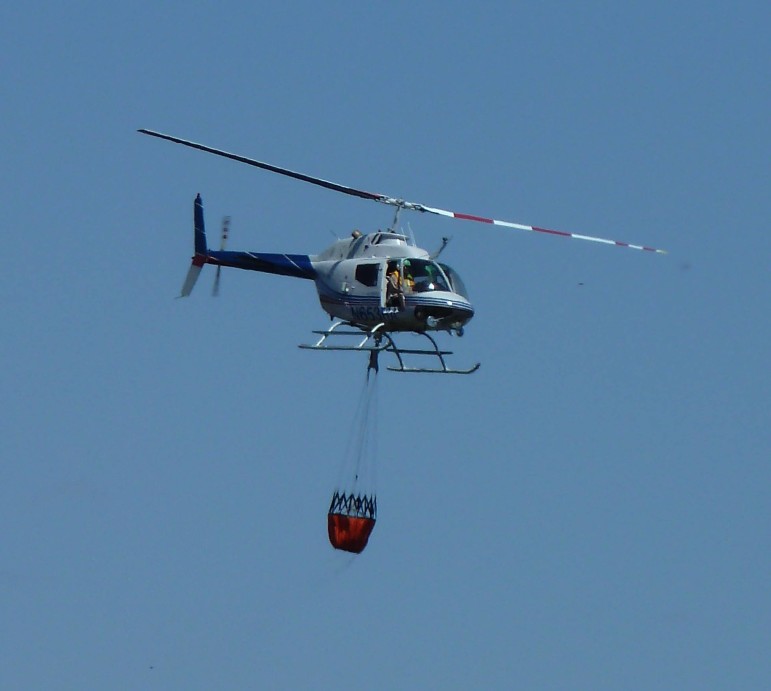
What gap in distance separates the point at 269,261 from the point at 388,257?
3.55m

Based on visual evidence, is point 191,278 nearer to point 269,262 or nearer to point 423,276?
point 269,262

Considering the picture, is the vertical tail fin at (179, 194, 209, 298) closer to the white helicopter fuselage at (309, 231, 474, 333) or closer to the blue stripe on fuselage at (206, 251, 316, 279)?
the blue stripe on fuselage at (206, 251, 316, 279)

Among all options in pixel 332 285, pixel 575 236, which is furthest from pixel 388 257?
pixel 575 236

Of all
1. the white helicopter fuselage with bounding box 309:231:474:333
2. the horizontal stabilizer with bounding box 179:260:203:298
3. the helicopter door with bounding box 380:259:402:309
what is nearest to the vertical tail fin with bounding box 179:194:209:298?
the horizontal stabilizer with bounding box 179:260:203:298

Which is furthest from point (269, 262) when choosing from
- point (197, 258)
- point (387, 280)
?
point (387, 280)

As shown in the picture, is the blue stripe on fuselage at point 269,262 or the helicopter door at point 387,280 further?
the blue stripe on fuselage at point 269,262

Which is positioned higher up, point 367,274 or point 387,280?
point 367,274

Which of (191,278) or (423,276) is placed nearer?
(423,276)

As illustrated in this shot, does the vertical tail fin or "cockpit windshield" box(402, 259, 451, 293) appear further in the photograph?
the vertical tail fin

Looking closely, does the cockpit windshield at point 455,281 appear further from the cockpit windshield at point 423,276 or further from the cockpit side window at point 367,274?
the cockpit side window at point 367,274

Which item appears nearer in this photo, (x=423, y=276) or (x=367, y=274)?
(x=423, y=276)

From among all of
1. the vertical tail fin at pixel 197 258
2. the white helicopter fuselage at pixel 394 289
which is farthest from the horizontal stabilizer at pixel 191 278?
the white helicopter fuselage at pixel 394 289

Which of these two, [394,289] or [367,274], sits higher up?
[367,274]

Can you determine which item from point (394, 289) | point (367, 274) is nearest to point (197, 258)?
point (367, 274)
